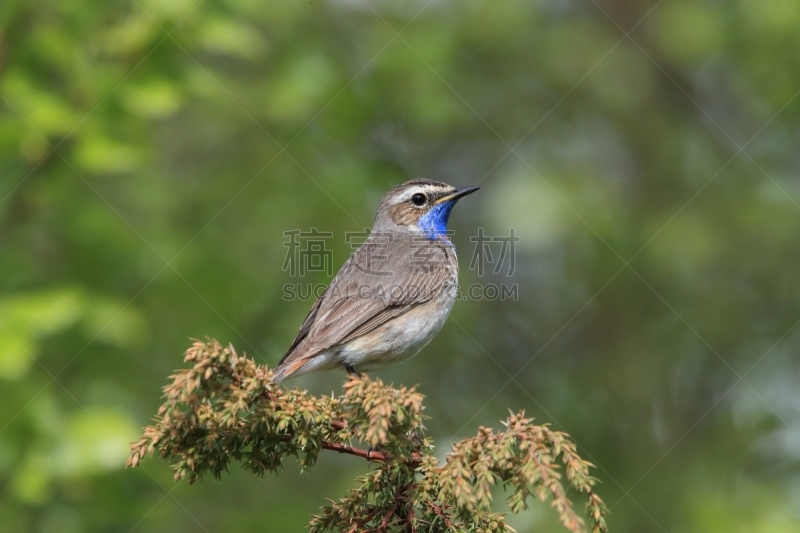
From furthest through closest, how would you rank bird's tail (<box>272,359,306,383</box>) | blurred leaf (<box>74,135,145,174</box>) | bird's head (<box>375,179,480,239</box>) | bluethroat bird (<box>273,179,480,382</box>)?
bird's head (<box>375,179,480,239</box>), blurred leaf (<box>74,135,145,174</box>), bluethroat bird (<box>273,179,480,382</box>), bird's tail (<box>272,359,306,383</box>)

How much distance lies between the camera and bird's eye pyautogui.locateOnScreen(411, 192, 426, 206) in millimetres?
7773

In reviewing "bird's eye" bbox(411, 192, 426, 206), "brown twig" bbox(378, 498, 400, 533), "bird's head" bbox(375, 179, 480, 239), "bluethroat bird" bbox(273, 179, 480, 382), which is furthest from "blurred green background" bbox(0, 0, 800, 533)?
"brown twig" bbox(378, 498, 400, 533)

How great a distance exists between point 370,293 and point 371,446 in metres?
3.08

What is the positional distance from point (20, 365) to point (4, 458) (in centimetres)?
121

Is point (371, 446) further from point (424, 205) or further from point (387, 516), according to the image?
point (424, 205)

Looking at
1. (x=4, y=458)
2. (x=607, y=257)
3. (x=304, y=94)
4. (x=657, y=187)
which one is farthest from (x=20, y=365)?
(x=657, y=187)

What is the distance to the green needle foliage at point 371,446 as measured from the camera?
3285mm

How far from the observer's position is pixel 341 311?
6.36 meters

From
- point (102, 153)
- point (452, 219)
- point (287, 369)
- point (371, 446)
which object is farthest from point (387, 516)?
point (452, 219)

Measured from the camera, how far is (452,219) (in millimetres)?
11242

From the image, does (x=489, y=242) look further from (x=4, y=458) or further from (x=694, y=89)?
(x=4, y=458)

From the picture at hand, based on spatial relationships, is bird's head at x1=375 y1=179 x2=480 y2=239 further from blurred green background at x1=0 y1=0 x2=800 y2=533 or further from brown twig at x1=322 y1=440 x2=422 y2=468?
brown twig at x1=322 y1=440 x2=422 y2=468

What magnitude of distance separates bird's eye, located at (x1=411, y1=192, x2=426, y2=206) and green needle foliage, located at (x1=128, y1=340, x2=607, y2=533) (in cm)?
417

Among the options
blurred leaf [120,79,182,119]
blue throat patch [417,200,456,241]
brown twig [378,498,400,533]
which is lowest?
brown twig [378,498,400,533]
